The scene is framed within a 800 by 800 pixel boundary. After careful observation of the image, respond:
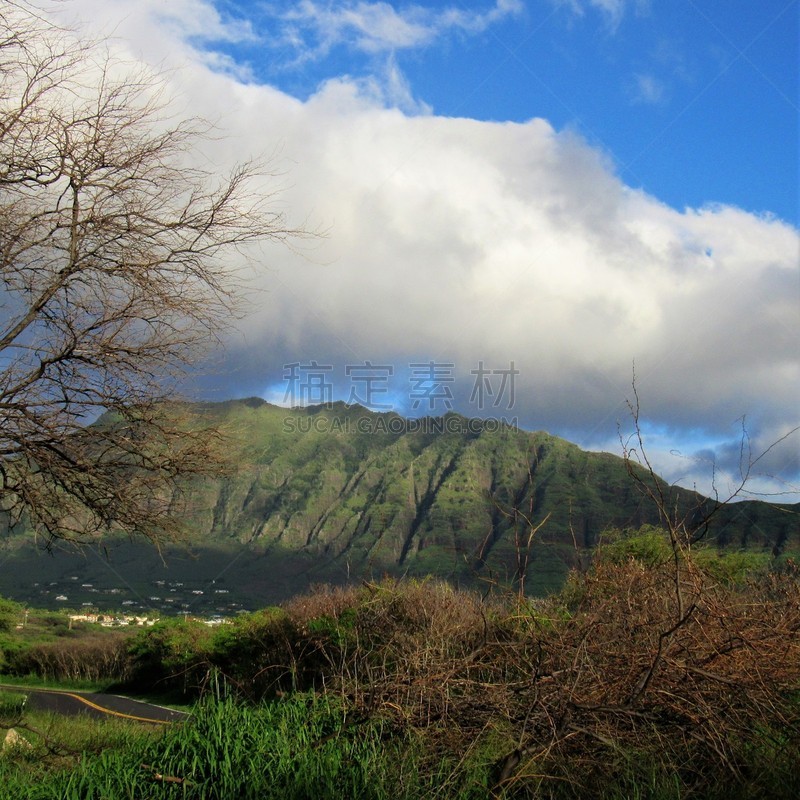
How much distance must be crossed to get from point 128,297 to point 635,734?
677 cm

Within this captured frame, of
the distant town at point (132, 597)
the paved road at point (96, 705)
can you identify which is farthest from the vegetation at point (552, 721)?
the distant town at point (132, 597)

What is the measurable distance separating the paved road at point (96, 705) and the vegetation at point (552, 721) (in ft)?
53.4

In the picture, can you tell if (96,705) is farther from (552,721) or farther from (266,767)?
(552,721)

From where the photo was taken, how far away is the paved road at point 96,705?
73.6 ft

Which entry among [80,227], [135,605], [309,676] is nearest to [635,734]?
[80,227]

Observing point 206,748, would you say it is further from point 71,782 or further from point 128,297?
point 128,297

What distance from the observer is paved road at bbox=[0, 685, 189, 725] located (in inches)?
883

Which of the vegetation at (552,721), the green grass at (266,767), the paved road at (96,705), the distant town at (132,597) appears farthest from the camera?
the distant town at (132,597)

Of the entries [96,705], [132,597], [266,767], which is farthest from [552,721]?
[132,597]

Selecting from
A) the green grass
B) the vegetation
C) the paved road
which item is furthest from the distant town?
the vegetation

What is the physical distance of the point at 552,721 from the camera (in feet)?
18.2

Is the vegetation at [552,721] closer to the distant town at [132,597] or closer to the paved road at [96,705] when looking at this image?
the paved road at [96,705]

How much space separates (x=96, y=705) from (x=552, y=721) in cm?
2459

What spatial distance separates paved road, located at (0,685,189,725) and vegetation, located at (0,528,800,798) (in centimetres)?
1628
